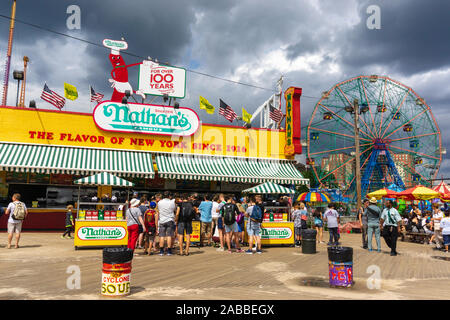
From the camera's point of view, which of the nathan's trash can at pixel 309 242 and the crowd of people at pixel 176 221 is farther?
the nathan's trash can at pixel 309 242

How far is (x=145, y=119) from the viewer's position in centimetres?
1744

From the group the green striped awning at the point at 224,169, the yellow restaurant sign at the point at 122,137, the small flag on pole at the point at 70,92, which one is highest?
the small flag on pole at the point at 70,92

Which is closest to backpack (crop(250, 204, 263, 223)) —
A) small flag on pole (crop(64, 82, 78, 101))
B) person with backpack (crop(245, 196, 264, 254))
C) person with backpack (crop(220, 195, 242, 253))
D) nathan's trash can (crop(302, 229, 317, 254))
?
person with backpack (crop(245, 196, 264, 254))

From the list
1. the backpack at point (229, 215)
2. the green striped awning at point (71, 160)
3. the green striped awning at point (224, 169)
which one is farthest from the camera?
the green striped awning at point (224, 169)

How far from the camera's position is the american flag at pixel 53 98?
16562mm

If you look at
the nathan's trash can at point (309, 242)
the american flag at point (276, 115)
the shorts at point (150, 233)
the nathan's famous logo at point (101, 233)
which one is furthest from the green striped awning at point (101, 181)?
the american flag at point (276, 115)

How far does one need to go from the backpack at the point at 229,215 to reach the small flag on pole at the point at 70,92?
→ 39.0ft

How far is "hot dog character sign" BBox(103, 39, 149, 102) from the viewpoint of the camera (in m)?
18.1

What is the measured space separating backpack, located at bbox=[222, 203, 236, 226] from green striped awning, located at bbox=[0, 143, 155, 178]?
6.68 metres

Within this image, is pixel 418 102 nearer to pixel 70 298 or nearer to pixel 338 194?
pixel 338 194

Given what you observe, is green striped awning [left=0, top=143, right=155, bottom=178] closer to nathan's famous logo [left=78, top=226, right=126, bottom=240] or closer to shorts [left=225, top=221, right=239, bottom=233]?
nathan's famous logo [left=78, top=226, right=126, bottom=240]

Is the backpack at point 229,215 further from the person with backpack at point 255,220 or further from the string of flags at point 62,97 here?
the string of flags at point 62,97
